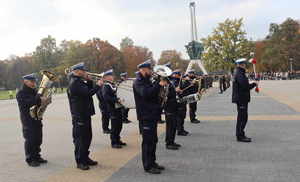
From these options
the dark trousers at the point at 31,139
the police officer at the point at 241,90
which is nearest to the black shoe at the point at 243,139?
the police officer at the point at 241,90

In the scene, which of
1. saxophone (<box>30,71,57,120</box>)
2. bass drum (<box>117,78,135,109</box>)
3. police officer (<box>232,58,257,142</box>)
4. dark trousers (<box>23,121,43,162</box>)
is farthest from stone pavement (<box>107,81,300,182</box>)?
saxophone (<box>30,71,57,120</box>)

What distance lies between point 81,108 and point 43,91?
3.30 feet

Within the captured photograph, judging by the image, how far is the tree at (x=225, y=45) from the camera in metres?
64.0

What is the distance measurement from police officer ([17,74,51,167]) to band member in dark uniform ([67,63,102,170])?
2.73 ft

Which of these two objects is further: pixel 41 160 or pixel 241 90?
pixel 241 90

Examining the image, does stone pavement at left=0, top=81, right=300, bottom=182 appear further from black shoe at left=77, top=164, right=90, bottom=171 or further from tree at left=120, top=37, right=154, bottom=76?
tree at left=120, top=37, right=154, bottom=76

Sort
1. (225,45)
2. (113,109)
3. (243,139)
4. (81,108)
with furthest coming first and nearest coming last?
(225,45) < (113,109) < (243,139) < (81,108)

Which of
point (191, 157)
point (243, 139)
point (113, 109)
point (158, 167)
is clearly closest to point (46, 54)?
point (113, 109)

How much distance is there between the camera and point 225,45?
6469 cm

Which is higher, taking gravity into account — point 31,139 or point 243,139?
point 31,139

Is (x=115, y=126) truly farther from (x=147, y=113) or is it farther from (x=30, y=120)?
(x=147, y=113)

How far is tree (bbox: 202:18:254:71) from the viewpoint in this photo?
210ft

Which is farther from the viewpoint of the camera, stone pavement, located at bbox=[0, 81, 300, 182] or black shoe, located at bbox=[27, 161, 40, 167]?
black shoe, located at bbox=[27, 161, 40, 167]

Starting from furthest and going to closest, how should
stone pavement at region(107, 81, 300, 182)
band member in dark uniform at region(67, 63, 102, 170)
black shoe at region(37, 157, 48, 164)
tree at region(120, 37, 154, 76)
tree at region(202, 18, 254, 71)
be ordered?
tree at region(120, 37, 154, 76), tree at region(202, 18, 254, 71), black shoe at region(37, 157, 48, 164), band member in dark uniform at region(67, 63, 102, 170), stone pavement at region(107, 81, 300, 182)
